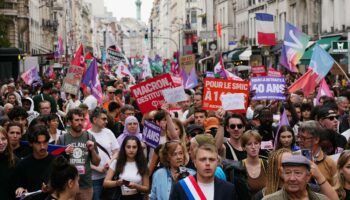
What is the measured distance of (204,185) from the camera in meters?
6.98

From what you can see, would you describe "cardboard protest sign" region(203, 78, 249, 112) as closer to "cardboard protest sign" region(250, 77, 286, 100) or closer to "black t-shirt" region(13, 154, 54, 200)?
"cardboard protest sign" region(250, 77, 286, 100)

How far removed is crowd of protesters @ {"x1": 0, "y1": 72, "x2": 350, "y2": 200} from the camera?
6812mm

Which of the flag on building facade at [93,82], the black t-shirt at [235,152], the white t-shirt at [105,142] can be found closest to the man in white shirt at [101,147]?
the white t-shirt at [105,142]

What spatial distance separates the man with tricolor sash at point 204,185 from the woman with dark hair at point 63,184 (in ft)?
2.57

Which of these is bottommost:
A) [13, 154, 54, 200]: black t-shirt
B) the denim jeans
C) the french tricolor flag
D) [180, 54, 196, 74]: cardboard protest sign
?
the denim jeans

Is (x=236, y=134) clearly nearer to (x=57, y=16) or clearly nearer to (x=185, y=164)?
(x=185, y=164)

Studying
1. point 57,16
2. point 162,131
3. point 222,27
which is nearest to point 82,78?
point 162,131

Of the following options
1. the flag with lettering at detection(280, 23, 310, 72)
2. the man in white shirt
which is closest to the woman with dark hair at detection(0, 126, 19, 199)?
the man in white shirt

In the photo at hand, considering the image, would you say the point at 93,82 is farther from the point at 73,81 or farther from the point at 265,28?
the point at 265,28

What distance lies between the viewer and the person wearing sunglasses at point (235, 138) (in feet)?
32.0

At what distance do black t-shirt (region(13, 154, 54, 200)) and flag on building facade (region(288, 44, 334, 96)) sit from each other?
959cm

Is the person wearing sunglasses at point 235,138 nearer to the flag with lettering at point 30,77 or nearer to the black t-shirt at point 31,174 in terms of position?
the black t-shirt at point 31,174

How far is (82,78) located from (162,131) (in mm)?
9430

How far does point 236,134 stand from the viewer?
33.0ft
